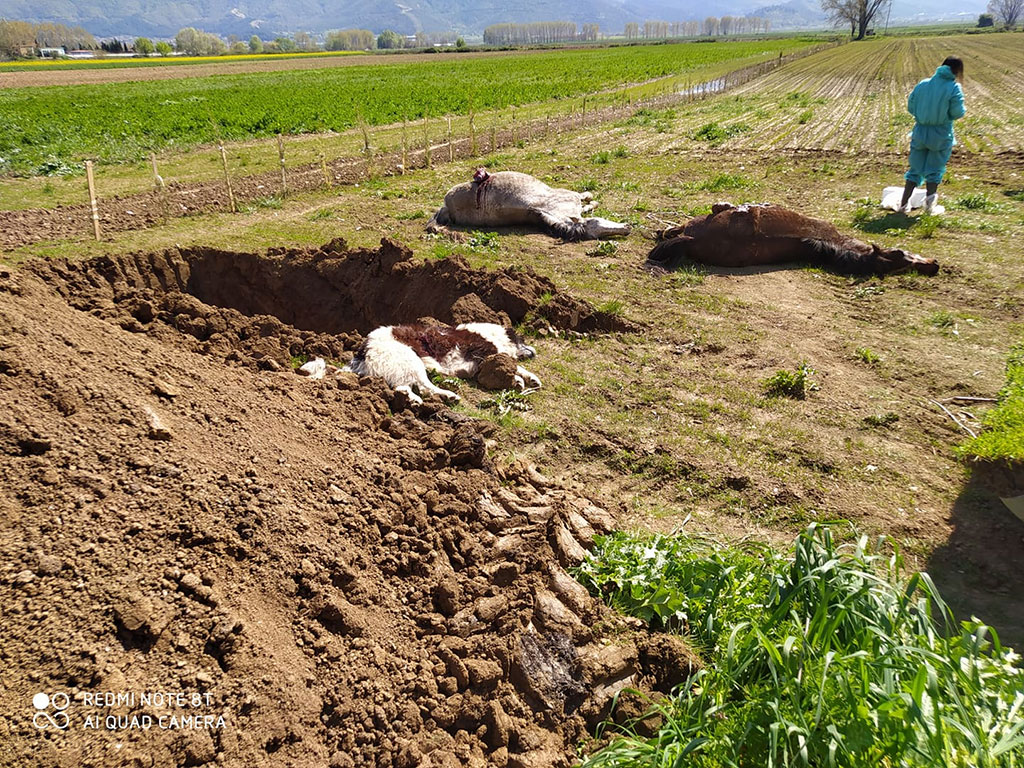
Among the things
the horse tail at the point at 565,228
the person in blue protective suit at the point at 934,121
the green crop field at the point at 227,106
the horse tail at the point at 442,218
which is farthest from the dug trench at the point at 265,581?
the green crop field at the point at 227,106

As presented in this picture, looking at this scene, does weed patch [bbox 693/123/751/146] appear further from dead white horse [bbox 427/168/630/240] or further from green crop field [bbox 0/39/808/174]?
green crop field [bbox 0/39/808/174]

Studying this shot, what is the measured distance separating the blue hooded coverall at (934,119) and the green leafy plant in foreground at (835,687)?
31.9 feet

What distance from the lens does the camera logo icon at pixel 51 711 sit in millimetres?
2061

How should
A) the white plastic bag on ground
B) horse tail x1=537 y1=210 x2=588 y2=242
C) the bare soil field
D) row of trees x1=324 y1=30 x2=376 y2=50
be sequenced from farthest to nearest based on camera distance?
row of trees x1=324 y1=30 x2=376 y2=50
the white plastic bag on ground
horse tail x1=537 y1=210 x2=588 y2=242
the bare soil field

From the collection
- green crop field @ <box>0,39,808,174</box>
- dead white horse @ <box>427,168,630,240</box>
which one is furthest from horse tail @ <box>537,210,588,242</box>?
green crop field @ <box>0,39,808,174</box>

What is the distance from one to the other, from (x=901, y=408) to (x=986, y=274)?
3.97m

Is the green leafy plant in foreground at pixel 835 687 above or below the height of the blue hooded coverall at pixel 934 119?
below

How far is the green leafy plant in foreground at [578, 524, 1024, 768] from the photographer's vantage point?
77.2 inches

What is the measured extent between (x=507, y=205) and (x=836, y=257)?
5158mm

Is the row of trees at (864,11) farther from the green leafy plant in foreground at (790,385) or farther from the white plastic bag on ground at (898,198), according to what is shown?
the green leafy plant in foreground at (790,385)

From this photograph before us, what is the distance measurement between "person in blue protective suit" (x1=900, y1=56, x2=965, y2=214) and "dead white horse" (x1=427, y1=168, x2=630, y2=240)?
17.3 feet

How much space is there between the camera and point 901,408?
541 cm

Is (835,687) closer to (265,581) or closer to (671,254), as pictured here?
(265,581)

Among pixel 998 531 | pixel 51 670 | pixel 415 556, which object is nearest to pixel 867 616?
pixel 415 556
